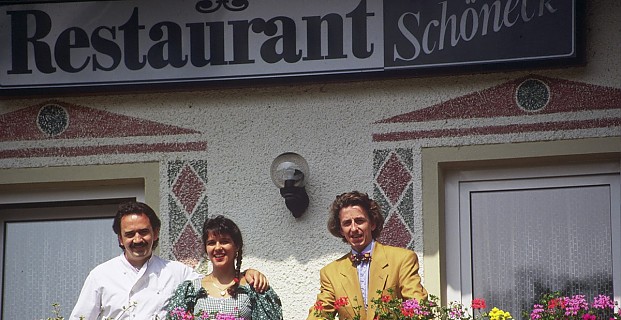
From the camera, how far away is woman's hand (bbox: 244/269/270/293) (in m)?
12.5

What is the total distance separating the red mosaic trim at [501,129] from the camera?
1335 centimetres

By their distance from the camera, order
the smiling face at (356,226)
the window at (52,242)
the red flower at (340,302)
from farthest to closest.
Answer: the window at (52,242), the smiling face at (356,226), the red flower at (340,302)

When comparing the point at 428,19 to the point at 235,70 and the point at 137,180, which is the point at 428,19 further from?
the point at 137,180

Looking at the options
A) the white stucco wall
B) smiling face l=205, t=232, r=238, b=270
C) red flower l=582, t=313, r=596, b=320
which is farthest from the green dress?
red flower l=582, t=313, r=596, b=320

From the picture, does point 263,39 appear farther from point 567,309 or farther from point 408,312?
point 567,309

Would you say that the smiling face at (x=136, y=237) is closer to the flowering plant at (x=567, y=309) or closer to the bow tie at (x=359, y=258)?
the bow tie at (x=359, y=258)

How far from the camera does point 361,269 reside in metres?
12.7

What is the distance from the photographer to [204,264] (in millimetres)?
13695

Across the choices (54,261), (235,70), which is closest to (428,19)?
(235,70)

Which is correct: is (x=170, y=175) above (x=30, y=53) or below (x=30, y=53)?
below

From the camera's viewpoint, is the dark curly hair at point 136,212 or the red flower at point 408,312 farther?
the dark curly hair at point 136,212

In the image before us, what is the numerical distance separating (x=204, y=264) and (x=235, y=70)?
A: 136 centimetres

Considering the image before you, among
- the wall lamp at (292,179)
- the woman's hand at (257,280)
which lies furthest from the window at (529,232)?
the woman's hand at (257,280)

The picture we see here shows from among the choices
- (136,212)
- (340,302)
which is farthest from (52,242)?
(340,302)
